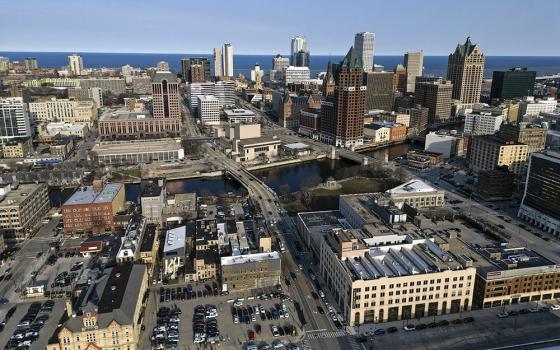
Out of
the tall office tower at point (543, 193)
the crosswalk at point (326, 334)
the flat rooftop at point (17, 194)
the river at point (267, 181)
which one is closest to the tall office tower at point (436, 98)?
the river at point (267, 181)

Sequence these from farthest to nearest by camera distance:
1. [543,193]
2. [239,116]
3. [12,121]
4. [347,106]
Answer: [239,116] < [347,106] < [12,121] < [543,193]

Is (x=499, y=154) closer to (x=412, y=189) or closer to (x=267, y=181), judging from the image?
(x=412, y=189)

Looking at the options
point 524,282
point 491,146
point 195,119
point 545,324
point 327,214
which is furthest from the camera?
point 195,119

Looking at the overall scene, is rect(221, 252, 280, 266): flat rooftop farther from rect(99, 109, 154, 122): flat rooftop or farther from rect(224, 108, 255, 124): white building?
rect(224, 108, 255, 124): white building

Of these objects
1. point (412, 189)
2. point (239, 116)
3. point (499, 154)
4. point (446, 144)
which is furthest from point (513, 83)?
point (412, 189)

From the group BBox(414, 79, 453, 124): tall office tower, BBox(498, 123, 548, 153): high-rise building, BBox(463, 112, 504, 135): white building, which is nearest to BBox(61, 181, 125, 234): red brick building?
BBox(498, 123, 548, 153): high-rise building

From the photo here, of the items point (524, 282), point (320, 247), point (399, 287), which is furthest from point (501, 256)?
point (320, 247)

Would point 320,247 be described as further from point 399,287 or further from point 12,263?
point 12,263
